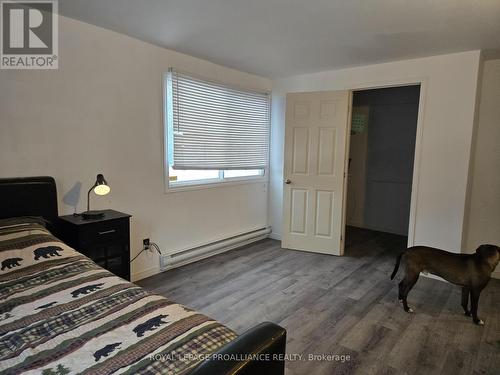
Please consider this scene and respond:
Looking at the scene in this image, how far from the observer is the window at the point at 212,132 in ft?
11.1

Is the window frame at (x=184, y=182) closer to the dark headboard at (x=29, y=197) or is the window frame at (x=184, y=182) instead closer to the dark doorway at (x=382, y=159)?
the dark headboard at (x=29, y=197)

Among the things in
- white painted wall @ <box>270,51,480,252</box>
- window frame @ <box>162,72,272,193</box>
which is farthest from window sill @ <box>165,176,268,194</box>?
white painted wall @ <box>270,51,480,252</box>

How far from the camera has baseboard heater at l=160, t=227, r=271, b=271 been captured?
3449mm

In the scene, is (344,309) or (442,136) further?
(442,136)

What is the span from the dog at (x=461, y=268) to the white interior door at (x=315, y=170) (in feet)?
4.50

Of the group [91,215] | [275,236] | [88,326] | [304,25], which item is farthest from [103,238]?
[275,236]

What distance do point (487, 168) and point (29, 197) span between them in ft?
14.6

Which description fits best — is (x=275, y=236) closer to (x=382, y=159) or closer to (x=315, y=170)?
(x=315, y=170)

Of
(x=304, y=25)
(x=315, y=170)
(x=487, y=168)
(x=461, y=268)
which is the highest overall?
(x=304, y=25)

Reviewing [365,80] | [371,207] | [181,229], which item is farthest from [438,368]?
[371,207]

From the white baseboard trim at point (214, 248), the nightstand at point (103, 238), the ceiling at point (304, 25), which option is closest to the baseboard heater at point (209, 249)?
the white baseboard trim at point (214, 248)

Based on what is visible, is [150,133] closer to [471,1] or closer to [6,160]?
[6,160]

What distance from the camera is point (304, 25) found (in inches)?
99.7

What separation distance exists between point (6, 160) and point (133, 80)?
4.24 ft
